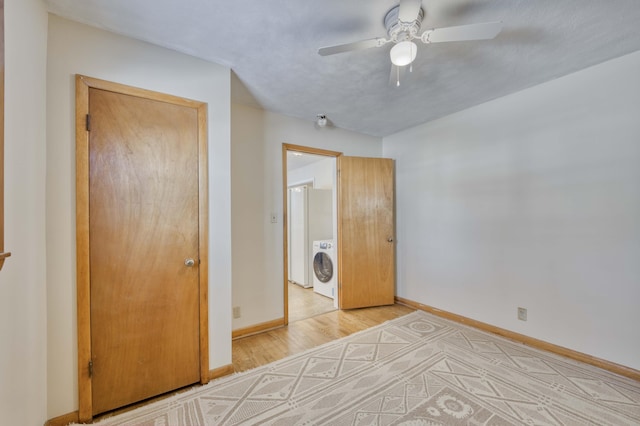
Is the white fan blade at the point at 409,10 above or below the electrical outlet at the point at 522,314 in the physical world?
above

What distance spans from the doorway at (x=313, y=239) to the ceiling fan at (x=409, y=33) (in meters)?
1.84

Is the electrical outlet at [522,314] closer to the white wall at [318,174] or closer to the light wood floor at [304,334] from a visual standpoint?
the light wood floor at [304,334]

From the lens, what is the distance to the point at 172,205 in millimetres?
1797

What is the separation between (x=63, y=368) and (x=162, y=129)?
155 cm

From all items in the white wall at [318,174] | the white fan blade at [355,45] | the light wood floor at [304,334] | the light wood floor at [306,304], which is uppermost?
the white fan blade at [355,45]

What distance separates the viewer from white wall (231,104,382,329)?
2715mm

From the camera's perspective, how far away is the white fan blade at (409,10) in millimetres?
1207

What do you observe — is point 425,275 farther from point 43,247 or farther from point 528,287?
point 43,247

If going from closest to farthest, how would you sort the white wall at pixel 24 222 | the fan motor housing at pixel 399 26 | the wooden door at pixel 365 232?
the white wall at pixel 24 222 < the fan motor housing at pixel 399 26 < the wooden door at pixel 365 232

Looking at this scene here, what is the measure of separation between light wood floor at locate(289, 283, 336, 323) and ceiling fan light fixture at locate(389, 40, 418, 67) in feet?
9.23

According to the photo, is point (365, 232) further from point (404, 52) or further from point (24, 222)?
point (24, 222)

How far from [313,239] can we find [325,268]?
0.76 metres

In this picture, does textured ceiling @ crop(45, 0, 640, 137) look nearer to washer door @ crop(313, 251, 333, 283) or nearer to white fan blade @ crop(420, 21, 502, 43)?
white fan blade @ crop(420, 21, 502, 43)

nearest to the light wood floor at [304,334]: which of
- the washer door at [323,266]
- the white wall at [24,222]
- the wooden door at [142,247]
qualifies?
the wooden door at [142,247]
